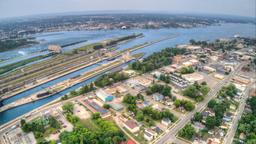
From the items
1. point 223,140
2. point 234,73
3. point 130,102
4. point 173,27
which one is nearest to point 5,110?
point 130,102

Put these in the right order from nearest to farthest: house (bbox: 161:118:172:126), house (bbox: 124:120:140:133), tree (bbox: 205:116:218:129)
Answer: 1. house (bbox: 124:120:140:133)
2. tree (bbox: 205:116:218:129)
3. house (bbox: 161:118:172:126)

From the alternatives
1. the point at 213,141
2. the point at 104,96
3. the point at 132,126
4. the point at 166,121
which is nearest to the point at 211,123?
the point at 213,141

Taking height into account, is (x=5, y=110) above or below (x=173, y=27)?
below

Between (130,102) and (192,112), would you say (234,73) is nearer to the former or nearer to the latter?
(192,112)

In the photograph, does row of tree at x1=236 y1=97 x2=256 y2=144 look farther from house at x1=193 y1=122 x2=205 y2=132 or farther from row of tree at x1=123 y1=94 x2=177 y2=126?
row of tree at x1=123 y1=94 x2=177 y2=126

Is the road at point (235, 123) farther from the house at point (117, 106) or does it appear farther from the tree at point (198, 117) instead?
the house at point (117, 106)

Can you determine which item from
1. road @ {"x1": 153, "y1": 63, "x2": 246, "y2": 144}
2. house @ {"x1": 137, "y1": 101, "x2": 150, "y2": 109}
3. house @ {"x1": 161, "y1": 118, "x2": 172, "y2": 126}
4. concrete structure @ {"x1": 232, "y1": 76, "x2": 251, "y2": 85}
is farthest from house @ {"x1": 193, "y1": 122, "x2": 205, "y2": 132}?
concrete structure @ {"x1": 232, "y1": 76, "x2": 251, "y2": 85}
